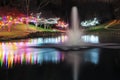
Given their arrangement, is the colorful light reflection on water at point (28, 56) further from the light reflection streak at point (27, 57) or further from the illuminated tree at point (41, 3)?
the illuminated tree at point (41, 3)

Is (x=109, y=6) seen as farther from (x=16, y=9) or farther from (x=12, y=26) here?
(x=12, y=26)

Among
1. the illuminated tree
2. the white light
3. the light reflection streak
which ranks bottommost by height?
the light reflection streak

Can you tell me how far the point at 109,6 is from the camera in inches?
3971

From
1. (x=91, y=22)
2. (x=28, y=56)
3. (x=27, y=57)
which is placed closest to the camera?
(x=27, y=57)

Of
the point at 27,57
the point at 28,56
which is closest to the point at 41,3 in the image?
the point at 28,56

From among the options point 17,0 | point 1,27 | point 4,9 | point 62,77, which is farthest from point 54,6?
point 62,77

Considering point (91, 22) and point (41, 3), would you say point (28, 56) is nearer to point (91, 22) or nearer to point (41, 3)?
point (41, 3)

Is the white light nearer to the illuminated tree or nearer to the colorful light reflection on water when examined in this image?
the illuminated tree

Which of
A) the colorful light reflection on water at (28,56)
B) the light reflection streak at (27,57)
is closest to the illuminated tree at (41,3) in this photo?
the colorful light reflection on water at (28,56)

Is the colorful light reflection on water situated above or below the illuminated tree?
below

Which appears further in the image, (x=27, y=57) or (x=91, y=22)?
(x=91, y=22)

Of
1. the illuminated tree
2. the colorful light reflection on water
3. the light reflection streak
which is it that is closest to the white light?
the illuminated tree

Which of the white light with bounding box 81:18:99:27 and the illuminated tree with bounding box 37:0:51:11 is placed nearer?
the illuminated tree with bounding box 37:0:51:11

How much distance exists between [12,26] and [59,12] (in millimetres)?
41178
